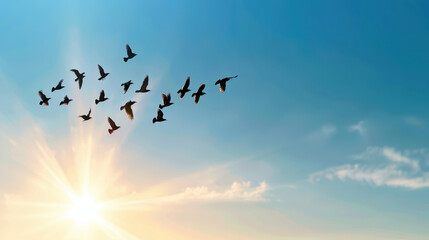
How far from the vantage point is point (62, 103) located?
4072cm

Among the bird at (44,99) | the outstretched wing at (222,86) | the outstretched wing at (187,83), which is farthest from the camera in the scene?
the bird at (44,99)

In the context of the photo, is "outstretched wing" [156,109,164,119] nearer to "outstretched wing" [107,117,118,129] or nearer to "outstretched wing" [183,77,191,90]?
"outstretched wing" [183,77,191,90]

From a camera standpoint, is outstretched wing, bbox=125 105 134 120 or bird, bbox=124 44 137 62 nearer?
outstretched wing, bbox=125 105 134 120

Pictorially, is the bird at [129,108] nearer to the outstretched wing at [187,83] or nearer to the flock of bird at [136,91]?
the flock of bird at [136,91]

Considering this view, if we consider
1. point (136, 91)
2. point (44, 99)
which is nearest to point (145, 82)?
point (136, 91)

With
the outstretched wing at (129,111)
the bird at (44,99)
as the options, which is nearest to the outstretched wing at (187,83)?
the outstretched wing at (129,111)

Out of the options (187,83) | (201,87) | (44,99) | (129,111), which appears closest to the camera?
(129,111)

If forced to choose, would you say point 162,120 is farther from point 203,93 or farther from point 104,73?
point 104,73

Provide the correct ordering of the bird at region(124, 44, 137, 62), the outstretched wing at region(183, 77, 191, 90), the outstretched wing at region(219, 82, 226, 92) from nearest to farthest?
1. the outstretched wing at region(219, 82, 226, 92)
2. the outstretched wing at region(183, 77, 191, 90)
3. the bird at region(124, 44, 137, 62)

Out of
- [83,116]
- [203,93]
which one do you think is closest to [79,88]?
[83,116]

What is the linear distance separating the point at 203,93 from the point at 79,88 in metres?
14.7

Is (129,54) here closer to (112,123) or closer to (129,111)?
(129,111)

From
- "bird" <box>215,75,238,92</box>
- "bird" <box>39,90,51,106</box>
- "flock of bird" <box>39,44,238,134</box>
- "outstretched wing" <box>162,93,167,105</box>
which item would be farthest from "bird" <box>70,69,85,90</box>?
"bird" <box>215,75,238,92</box>

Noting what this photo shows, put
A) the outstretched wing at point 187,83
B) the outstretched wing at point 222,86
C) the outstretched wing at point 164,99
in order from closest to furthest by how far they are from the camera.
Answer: the outstretched wing at point 222,86, the outstretched wing at point 164,99, the outstretched wing at point 187,83
